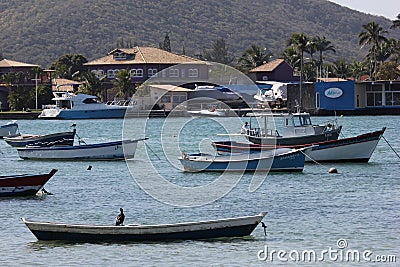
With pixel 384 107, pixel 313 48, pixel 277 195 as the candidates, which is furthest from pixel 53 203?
pixel 313 48

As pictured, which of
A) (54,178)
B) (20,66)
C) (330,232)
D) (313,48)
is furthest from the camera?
(20,66)

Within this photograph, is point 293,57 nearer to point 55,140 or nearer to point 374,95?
point 374,95

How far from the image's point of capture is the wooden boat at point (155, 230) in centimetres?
2436

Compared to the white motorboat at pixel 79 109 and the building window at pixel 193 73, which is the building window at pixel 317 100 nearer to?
the white motorboat at pixel 79 109

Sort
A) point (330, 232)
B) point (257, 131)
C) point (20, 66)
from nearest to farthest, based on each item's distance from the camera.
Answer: point (330, 232), point (257, 131), point (20, 66)

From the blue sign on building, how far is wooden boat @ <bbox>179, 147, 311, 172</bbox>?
75.6 m

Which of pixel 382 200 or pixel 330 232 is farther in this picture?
pixel 382 200

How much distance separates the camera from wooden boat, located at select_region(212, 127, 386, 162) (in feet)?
146

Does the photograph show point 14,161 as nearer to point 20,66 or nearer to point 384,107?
point 384,107

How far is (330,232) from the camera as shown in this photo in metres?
26.6

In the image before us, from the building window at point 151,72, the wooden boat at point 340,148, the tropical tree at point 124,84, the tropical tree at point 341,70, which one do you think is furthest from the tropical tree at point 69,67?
the wooden boat at point 340,148

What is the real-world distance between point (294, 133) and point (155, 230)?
24.5 metres

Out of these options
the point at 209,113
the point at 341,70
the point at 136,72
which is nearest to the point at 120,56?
the point at 136,72

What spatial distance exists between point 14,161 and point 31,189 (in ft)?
68.8
